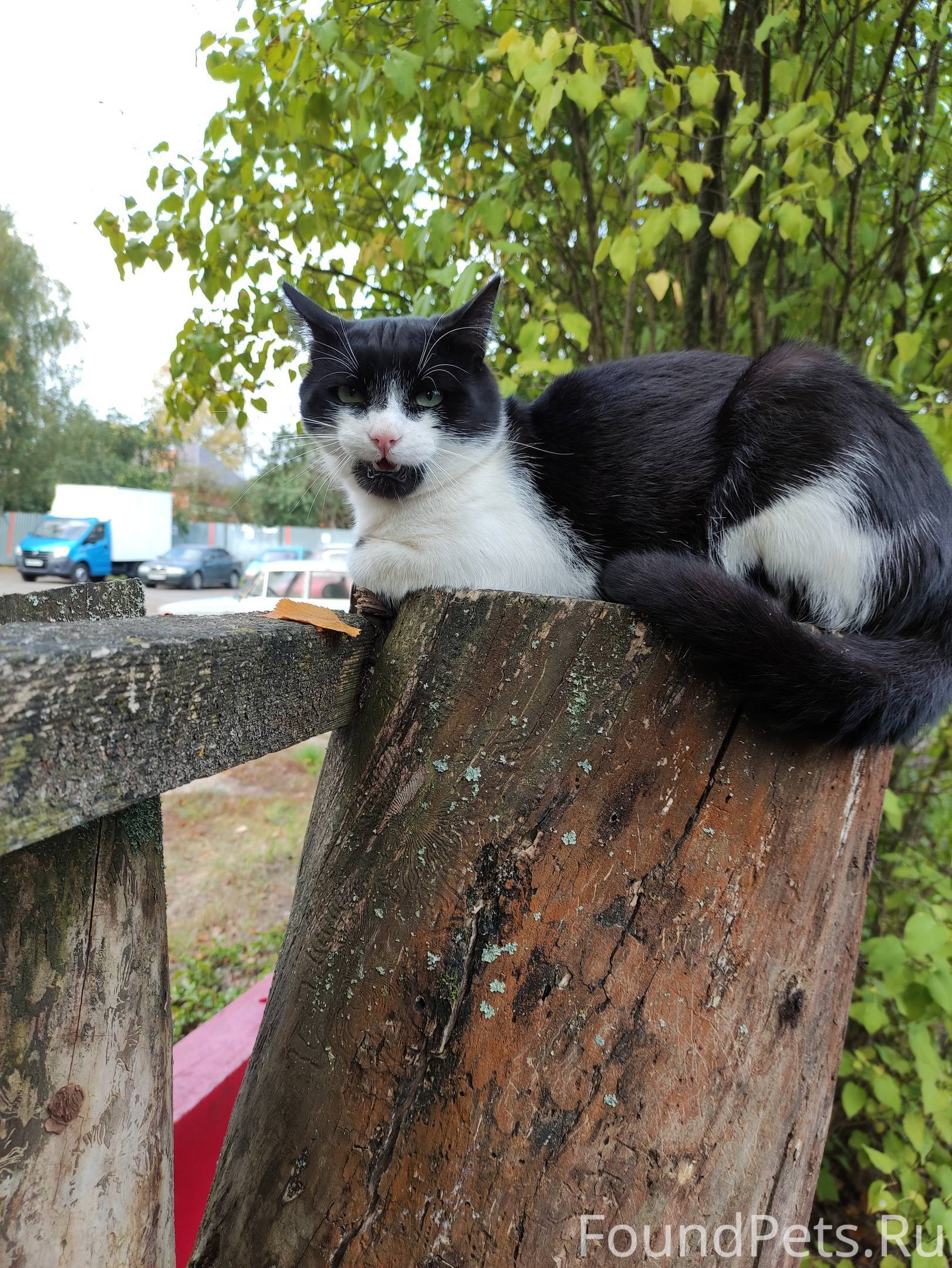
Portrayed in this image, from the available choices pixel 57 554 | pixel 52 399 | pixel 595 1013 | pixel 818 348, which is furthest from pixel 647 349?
pixel 52 399

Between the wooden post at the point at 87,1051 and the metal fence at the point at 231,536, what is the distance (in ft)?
67.1

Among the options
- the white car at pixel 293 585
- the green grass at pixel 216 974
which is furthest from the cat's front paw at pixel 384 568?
the white car at pixel 293 585

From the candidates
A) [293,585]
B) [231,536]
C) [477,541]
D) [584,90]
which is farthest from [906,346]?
[231,536]

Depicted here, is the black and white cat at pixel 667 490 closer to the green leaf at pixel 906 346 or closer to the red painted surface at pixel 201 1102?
the green leaf at pixel 906 346

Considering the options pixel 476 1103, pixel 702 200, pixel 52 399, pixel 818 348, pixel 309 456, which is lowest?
pixel 476 1103

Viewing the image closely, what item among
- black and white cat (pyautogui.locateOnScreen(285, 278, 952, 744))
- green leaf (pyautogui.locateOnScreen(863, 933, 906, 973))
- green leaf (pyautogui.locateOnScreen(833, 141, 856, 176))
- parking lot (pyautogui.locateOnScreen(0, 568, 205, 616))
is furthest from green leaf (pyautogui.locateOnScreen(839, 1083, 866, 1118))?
parking lot (pyautogui.locateOnScreen(0, 568, 205, 616))

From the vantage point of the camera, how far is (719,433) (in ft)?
4.21

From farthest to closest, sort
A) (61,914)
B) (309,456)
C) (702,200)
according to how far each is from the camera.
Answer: (702,200) < (309,456) < (61,914)

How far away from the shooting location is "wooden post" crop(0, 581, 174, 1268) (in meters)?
0.60

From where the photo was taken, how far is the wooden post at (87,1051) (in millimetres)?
602

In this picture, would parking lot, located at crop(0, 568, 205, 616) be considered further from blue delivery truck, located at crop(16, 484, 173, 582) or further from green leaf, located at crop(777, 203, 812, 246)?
green leaf, located at crop(777, 203, 812, 246)

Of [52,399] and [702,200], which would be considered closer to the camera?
[702,200]

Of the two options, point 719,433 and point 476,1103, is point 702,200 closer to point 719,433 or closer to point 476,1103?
point 719,433

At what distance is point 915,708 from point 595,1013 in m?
0.58
